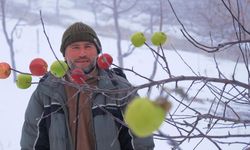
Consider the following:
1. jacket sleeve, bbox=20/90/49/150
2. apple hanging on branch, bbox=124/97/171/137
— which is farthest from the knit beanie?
apple hanging on branch, bbox=124/97/171/137

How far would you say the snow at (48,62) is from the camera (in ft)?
23.7

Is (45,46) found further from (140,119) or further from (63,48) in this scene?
(140,119)

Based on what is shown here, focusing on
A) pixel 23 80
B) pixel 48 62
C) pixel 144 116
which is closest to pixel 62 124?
pixel 23 80

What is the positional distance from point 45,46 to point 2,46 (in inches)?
87.0

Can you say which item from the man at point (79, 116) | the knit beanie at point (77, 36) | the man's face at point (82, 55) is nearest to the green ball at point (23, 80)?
the man's face at point (82, 55)

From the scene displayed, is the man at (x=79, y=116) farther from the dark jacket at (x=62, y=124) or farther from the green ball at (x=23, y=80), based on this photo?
the green ball at (x=23, y=80)

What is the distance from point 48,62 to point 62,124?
11957 mm

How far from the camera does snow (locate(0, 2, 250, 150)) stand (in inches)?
285

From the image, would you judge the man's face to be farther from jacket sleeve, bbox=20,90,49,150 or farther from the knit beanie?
jacket sleeve, bbox=20,90,49,150

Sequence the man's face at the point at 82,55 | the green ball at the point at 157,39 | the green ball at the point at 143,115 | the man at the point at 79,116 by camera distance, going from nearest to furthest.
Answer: the green ball at the point at 143,115 < the green ball at the point at 157,39 < the man's face at the point at 82,55 < the man at the point at 79,116

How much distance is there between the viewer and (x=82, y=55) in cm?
161

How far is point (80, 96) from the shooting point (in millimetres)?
1757

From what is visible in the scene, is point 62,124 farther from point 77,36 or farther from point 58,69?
point 58,69

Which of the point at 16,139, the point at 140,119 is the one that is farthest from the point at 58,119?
the point at 16,139
